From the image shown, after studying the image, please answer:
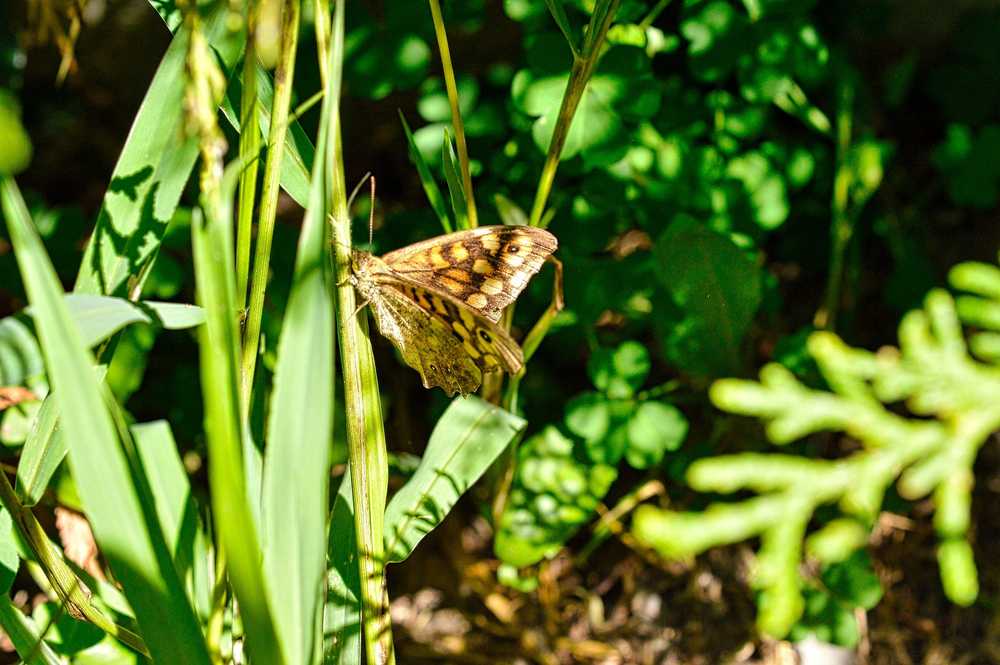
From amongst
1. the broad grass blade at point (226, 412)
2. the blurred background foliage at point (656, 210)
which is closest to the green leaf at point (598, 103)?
the blurred background foliage at point (656, 210)

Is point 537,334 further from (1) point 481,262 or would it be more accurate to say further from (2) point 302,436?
(2) point 302,436

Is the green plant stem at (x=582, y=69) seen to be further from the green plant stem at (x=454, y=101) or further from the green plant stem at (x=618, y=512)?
the green plant stem at (x=618, y=512)

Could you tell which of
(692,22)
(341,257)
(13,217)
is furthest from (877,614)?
(13,217)

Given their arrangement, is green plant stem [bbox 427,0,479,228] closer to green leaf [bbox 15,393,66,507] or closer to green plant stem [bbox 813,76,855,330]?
green leaf [bbox 15,393,66,507]

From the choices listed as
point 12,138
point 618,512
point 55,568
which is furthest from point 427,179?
point 12,138

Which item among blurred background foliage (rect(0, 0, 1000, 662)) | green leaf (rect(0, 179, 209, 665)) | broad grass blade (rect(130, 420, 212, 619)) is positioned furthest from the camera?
blurred background foliage (rect(0, 0, 1000, 662))

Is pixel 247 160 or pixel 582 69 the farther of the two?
pixel 582 69

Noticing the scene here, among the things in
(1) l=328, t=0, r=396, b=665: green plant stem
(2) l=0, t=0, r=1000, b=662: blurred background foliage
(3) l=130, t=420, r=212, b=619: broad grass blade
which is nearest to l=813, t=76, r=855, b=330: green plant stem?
(2) l=0, t=0, r=1000, b=662: blurred background foliage
